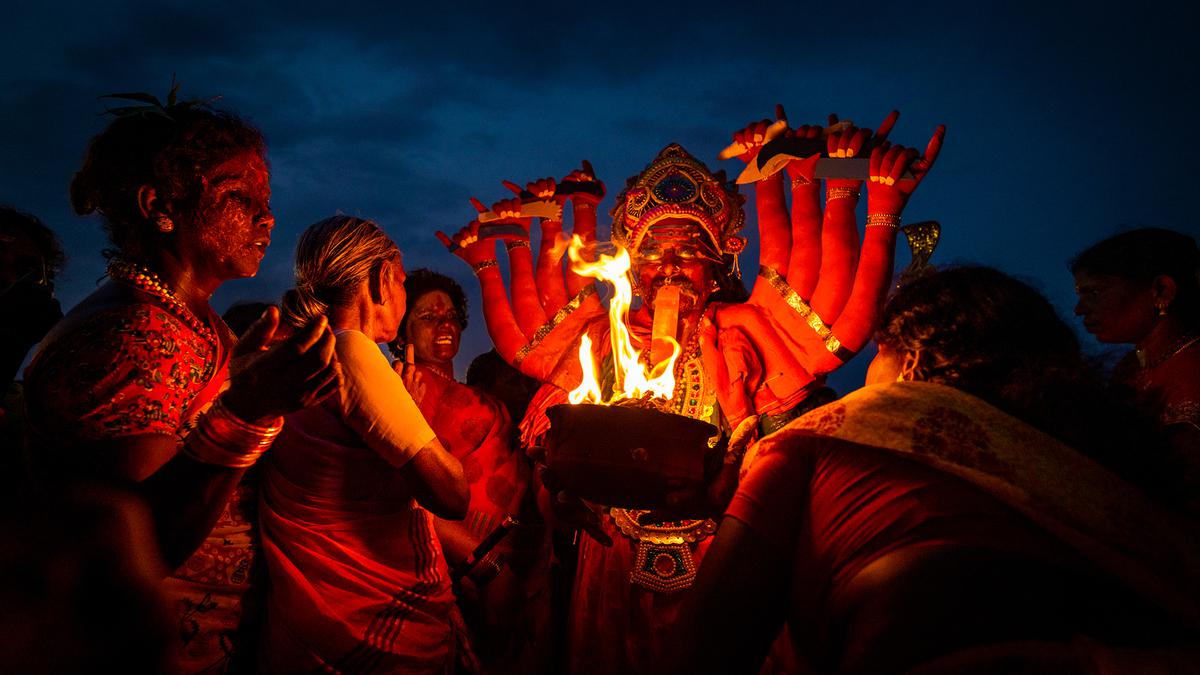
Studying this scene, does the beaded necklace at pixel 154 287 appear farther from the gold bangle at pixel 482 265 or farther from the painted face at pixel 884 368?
the gold bangle at pixel 482 265

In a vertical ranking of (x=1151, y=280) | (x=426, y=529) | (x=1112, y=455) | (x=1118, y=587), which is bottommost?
(x=426, y=529)

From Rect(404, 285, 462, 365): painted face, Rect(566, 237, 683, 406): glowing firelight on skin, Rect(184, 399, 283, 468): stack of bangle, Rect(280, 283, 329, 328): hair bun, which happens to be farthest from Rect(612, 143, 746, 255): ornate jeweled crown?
Rect(184, 399, 283, 468): stack of bangle

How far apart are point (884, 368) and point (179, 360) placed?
236cm

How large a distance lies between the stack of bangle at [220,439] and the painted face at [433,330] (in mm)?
3380

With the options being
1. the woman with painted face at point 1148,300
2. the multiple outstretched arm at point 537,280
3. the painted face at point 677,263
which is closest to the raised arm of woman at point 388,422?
the multiple outstretched arm at point 537,280

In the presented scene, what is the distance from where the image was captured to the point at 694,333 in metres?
4.45

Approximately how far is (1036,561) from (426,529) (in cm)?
241

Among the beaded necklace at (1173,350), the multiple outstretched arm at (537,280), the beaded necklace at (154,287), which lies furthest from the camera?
the multiple outstretched arm at (537,280)

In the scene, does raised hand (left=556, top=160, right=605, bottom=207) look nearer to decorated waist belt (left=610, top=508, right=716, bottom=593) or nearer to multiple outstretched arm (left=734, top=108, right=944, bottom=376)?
multiple outstretched arm (left=734, top=108, right=944, bottom=376)

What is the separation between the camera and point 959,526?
1.67m

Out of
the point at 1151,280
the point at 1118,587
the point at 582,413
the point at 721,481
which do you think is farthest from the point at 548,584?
the point at 1151,280

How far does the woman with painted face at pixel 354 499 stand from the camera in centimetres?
265

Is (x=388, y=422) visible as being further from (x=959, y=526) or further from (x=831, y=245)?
(x=831, y=245)

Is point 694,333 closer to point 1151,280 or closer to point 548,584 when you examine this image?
point 548,584
